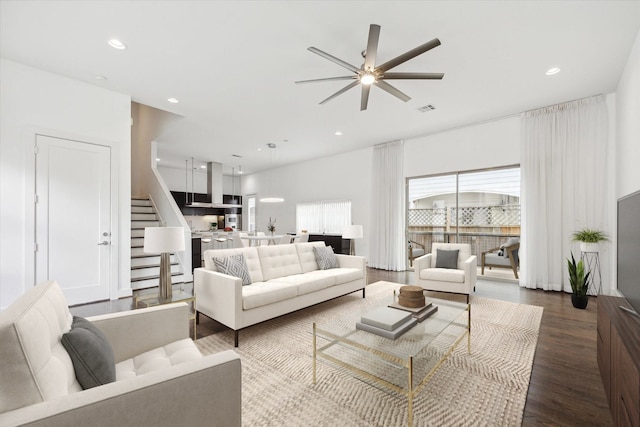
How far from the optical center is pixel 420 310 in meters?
2.52

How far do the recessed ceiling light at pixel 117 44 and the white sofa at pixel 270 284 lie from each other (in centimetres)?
248

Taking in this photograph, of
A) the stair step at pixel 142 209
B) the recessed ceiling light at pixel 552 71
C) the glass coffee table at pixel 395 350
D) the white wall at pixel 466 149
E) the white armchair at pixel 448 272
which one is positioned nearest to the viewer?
the glass coffee table at pixel 395 350

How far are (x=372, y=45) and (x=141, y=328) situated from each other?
9.40 ft

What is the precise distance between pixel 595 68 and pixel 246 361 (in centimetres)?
535

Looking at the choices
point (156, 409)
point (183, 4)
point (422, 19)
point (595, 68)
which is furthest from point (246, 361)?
point (595, 68)

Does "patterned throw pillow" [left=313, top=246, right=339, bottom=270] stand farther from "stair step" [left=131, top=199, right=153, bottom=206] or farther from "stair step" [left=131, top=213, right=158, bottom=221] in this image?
"stair step" [left=131, top=199, right=153, bottom=206]

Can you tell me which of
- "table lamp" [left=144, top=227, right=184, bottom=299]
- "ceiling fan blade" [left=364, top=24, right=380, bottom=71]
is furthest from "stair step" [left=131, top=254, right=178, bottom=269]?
"ceiling fan blade" [left=364, top=24, right=380, bottom=71]

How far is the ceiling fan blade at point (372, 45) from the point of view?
2.43 meters

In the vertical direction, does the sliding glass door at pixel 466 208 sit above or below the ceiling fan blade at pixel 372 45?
below

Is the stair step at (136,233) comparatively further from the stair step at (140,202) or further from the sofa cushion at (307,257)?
the sofa cushion at (307,257)

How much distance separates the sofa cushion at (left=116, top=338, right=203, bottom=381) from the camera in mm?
1551

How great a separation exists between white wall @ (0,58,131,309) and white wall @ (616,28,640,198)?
6.86 m

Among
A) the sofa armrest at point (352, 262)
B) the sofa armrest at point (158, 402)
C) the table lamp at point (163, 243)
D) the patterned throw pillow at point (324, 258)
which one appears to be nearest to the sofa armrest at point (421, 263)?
the sofa armrest at point (352, 262)

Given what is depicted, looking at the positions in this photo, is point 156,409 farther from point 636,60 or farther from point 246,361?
point 636,60
